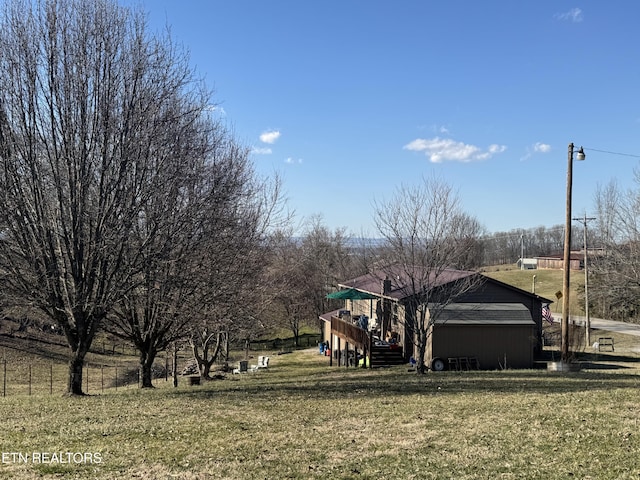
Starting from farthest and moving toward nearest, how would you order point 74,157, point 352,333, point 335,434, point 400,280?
point 352,333, point 400,280, point 74,157, point 335,434

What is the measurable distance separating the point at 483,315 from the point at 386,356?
4.54 m

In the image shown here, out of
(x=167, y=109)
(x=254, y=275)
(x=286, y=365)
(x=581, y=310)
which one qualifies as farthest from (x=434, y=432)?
(x=581, y=310)

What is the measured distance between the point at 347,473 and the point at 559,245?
108 metres

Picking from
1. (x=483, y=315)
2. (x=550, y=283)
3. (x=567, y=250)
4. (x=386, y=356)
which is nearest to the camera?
(x=567, y=250)

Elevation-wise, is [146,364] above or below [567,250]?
below

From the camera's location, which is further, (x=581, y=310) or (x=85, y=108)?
(x=581, y=310)

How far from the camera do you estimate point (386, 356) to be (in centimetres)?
2392

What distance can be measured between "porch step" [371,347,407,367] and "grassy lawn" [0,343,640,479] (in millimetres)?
11663

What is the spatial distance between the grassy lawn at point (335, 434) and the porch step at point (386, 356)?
1166cm

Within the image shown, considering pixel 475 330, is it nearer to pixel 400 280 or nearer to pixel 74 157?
pixel 400 280

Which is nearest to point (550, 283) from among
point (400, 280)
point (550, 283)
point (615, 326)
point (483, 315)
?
point (550, 283)

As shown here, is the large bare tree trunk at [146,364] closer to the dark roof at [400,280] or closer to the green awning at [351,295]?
the dark roof at [400,280]

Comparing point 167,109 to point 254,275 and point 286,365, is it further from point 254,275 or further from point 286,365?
point 286,365

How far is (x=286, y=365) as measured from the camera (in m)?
32.7
